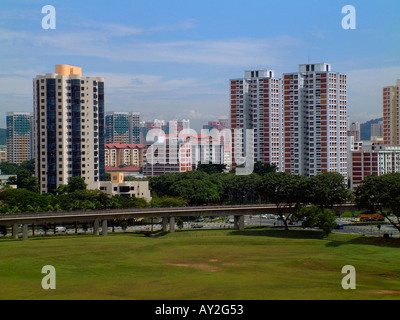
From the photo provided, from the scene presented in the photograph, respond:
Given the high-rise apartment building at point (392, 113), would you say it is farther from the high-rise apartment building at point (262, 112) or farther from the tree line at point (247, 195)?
the tree line at point (247, 195)

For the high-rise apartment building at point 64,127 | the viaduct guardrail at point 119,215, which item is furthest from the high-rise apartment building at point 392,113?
the high-rise apartment building at point 64,127

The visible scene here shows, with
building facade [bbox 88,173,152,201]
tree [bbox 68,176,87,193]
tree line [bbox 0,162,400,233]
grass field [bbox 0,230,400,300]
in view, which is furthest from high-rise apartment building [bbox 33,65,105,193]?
grass field [bbox 0,230,400,300]

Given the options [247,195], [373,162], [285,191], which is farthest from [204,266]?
[373,162]

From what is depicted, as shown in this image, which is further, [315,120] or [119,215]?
[315,120]

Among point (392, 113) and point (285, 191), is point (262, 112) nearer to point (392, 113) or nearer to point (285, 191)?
point (392, 113)
